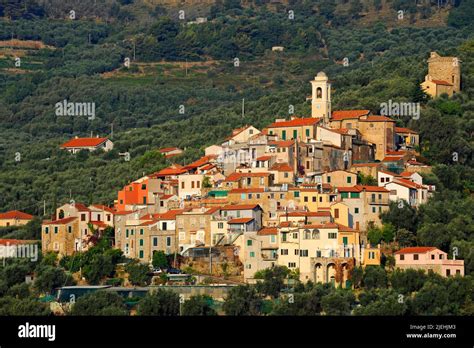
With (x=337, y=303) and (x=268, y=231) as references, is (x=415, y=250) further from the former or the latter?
(x=337, y=303)

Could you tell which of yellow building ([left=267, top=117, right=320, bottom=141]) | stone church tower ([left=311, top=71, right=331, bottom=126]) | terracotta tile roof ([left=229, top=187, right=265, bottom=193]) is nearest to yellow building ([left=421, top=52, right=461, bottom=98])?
stone church tower ([left=311, top=71, right=331, bottom=126])

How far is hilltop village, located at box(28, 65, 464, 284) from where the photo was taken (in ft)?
199

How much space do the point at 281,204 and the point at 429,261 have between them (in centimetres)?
772

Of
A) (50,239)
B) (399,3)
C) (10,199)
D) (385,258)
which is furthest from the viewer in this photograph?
(399,3)

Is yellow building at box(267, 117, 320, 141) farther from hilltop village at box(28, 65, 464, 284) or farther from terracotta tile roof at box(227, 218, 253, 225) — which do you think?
terracotta tile roof at box(227, 218, 253, 225)

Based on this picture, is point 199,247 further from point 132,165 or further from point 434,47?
point 434,47

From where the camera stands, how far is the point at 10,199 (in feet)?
277

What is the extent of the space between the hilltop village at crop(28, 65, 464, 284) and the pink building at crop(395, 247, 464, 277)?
1.4 inches

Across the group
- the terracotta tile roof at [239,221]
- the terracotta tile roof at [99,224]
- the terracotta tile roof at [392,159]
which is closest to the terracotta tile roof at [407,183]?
the terracotta tile roof at [392,159]

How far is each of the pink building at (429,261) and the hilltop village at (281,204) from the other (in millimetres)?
37

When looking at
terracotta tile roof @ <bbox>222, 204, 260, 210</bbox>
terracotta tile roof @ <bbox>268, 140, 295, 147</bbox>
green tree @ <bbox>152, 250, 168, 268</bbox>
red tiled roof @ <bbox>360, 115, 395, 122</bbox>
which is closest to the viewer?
green tree @ <bbox>152, 250, 168, 268</bbox>

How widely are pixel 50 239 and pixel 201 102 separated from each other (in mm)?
68518
